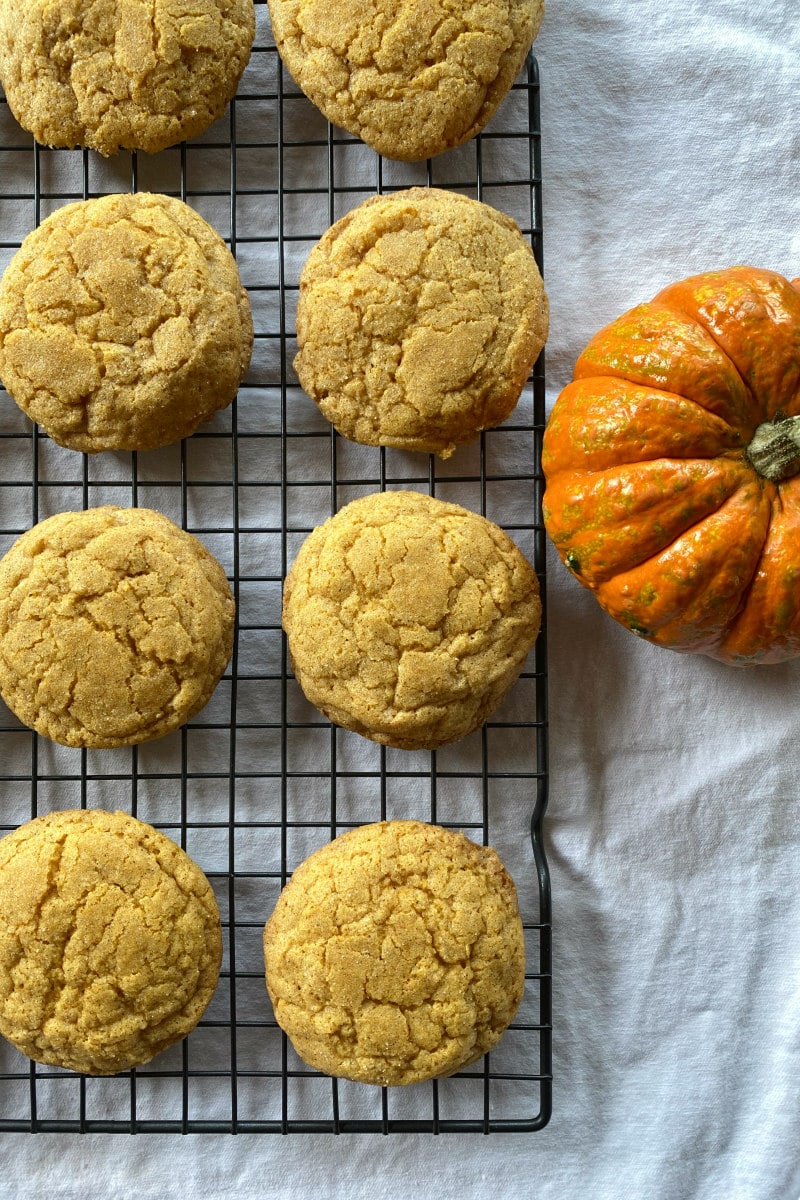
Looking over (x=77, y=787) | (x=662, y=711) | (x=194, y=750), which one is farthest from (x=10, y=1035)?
(x=662, y=711)

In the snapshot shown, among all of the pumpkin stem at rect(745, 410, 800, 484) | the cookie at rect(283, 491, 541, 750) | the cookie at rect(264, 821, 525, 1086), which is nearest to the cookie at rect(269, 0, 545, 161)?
the cookie at rect(283, 491, 541, 750)

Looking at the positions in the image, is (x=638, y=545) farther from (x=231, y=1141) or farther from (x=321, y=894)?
(x=231, y=1141)

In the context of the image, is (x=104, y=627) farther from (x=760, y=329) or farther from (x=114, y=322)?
(x=760, y=329)

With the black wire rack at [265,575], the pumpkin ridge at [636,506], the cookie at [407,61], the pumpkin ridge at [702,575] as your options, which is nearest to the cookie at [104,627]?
the black wire rack at [265,575]

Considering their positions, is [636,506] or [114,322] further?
[114,322]

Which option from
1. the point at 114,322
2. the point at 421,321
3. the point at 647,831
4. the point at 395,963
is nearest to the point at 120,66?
the point at 114,322

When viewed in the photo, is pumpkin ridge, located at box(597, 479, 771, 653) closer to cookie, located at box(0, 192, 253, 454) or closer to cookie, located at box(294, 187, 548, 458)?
cookie, located at box(294, 187, 548, 458)
